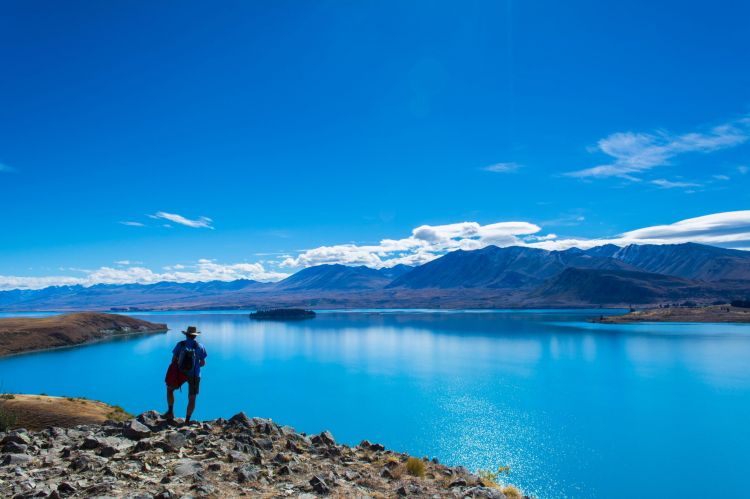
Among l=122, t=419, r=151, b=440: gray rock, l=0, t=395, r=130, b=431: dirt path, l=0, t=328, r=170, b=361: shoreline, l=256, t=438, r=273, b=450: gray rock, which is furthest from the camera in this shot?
l=0, t=328, r=170, b=361: shoreline

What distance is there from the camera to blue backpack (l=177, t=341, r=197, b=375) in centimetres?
1525

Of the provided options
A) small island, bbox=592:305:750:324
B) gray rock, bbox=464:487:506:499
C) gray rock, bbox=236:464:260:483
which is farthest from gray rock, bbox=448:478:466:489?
small island, bbox=592:305:750:324

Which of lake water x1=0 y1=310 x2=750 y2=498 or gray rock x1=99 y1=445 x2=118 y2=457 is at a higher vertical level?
gray rock x1=99 y1=445 x2=118 y2=457

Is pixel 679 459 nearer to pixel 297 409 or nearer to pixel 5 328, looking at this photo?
pixel 297 409

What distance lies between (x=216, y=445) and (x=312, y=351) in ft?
282

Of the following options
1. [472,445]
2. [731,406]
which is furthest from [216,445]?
[731,406]

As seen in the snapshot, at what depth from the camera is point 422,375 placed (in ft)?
206

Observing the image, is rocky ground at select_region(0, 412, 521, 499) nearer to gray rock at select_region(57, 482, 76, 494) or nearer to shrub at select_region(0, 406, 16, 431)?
gray rock at select_region(57, 482, 76, 494)

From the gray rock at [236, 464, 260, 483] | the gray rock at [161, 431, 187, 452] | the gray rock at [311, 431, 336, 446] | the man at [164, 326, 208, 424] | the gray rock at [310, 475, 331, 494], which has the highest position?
the man at [164, 326, 208, 424]

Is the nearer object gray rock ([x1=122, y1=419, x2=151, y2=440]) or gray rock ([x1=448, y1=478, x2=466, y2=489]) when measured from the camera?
gray rock ([x1=448, y1=478, x2=466, y2=489])

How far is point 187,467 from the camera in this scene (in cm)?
1114

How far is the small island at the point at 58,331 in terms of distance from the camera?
105375 mm

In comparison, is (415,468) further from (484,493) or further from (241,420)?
(241,420)

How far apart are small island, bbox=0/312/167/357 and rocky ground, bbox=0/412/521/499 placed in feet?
361
